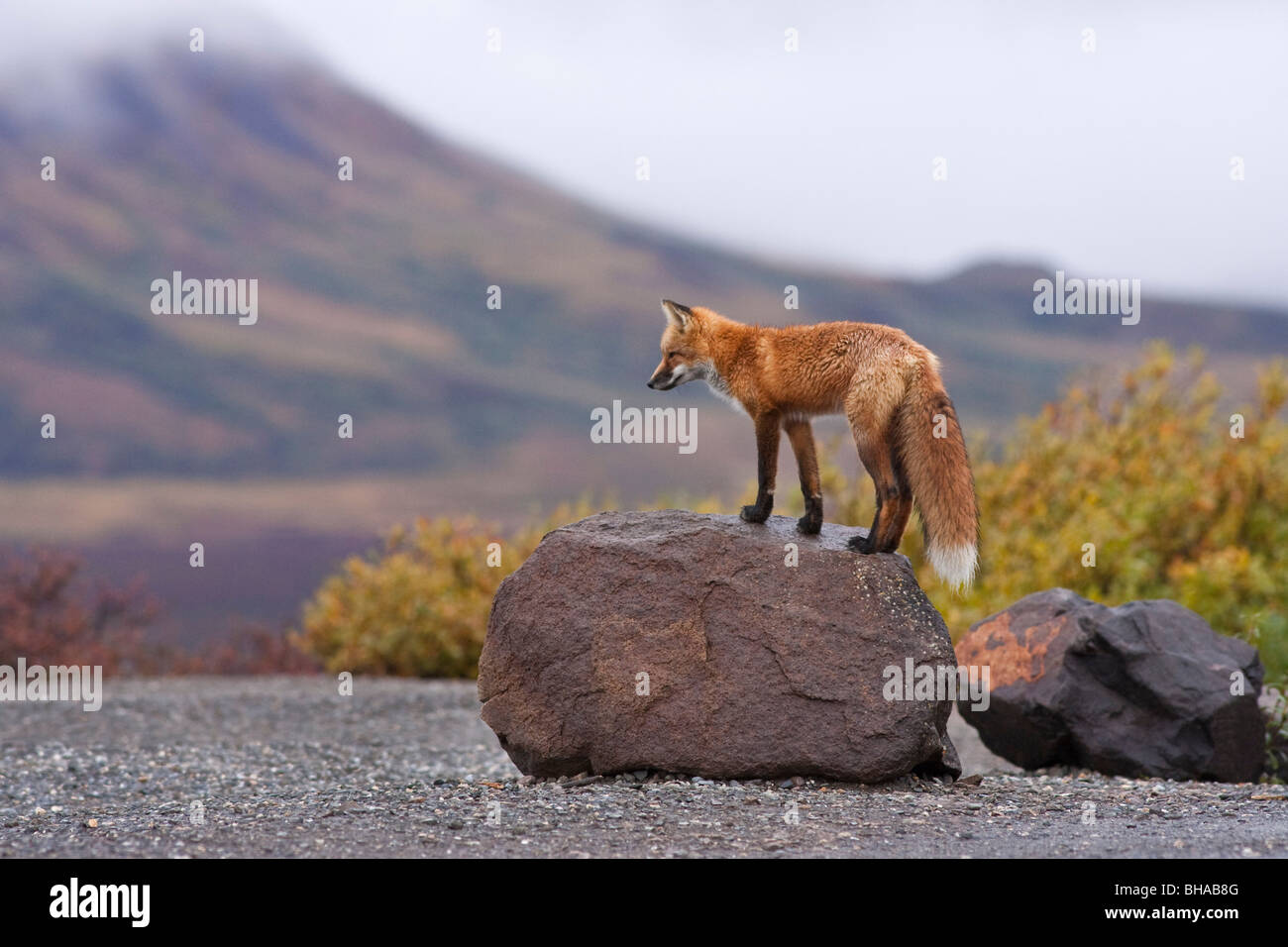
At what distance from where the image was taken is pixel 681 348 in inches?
300

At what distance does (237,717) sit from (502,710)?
581 centimetres

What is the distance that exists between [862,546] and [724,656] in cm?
107

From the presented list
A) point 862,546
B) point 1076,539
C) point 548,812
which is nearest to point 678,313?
point 862,546

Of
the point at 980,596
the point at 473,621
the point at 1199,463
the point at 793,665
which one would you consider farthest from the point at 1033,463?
the point at 793,665

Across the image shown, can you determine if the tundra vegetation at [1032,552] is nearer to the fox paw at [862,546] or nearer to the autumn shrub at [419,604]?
the autumn shrub at [419,604]

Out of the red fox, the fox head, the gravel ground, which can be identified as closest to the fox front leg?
the red fox

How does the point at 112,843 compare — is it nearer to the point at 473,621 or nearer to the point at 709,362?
the point at 709,362

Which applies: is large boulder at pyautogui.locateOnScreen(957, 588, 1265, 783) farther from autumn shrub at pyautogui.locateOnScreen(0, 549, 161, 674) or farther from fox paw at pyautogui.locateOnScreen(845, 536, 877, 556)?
autumn shrub at pyautogui.locateOnScreen(0, 549, 161, 674)

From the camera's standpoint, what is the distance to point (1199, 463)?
1655 centimetres

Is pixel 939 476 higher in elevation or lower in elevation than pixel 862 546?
higher

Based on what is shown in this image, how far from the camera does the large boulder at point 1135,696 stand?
8.72 m

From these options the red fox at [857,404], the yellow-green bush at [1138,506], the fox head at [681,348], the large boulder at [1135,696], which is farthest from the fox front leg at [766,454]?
the yellow-green bush at [1138,506]

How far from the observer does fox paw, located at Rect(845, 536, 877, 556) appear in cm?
741

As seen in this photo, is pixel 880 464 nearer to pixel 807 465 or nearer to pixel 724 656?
pixel 807 465
